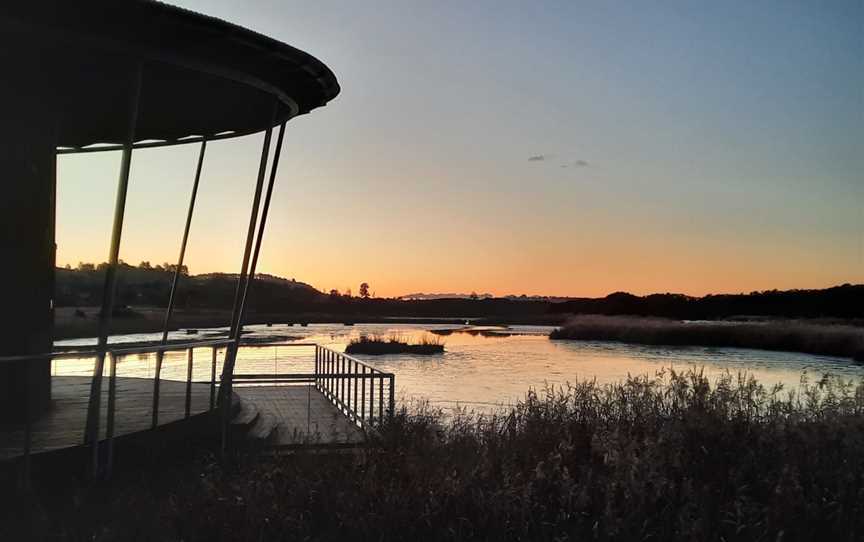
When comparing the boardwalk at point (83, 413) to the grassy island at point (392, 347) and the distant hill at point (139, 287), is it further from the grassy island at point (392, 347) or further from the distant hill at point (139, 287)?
the grassy island at point (392, 347)

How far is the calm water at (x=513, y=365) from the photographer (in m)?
24.0

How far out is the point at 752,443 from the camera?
26.1ft

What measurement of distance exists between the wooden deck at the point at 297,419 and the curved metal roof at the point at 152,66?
334 cm

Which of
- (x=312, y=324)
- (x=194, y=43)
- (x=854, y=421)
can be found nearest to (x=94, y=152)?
(x=194, y=43)

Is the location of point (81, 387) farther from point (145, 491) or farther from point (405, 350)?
point (405, 350)

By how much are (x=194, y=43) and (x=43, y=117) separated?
7.32ft

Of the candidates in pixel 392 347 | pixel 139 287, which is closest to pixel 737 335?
pixel 392 347

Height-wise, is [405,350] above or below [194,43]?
below

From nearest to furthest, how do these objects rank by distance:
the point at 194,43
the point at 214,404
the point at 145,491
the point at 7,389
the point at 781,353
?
the point at 145,491 → the point at 194,43 → the point at 7,389 → the point at 214,404 → the point at 781,353

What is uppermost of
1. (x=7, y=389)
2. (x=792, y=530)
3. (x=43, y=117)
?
(x=43, y=117)

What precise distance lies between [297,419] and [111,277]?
14.7 feet

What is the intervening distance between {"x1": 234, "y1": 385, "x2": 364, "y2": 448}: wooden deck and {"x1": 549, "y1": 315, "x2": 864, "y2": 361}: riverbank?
3216cm

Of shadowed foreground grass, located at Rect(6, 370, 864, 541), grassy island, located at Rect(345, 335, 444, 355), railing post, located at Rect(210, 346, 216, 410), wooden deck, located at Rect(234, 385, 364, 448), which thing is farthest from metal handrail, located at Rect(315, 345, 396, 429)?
grassy island, located at Rect(345, 335, 444, 355)

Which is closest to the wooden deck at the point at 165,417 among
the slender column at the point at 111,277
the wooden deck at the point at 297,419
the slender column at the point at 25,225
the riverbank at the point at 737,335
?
the wooden deck at the point at 297,419
